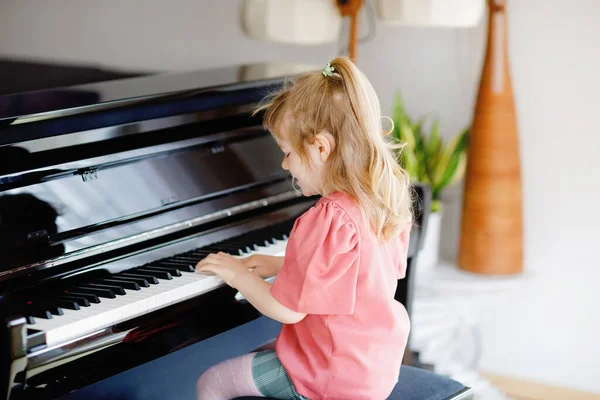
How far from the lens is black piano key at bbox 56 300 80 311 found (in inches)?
56.1

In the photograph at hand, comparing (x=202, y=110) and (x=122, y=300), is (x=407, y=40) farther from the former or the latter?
(x=122, y=300)

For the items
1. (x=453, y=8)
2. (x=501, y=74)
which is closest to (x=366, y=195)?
(x=453, y=8)

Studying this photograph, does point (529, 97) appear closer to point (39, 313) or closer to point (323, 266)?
point (323, 266)

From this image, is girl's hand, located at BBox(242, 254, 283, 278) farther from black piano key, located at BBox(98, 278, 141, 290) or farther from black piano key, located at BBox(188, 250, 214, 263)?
black piano key, located at BBox(98, 278, 141, 290)

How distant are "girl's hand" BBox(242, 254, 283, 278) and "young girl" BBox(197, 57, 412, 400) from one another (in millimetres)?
107

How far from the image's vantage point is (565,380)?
2.88 metres

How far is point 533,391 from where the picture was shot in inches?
113

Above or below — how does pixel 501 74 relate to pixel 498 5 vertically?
below


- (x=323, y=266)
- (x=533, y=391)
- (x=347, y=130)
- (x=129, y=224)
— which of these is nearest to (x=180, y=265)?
(x=129, y=224)

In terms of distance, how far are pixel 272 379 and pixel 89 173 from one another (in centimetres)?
54

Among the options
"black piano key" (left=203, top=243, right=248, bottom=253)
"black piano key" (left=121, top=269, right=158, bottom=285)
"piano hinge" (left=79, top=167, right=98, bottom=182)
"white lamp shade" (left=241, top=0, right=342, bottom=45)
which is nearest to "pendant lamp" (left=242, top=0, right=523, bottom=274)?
"white lamp shade" (left=241, top=0, right=342, bottom=45)

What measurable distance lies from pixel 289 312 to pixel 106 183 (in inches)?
18.9

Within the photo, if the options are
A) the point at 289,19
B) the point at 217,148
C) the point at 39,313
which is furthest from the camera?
the point at 289,19

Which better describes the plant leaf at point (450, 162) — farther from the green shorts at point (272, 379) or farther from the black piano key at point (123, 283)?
the black piano key at point (123, 283)
